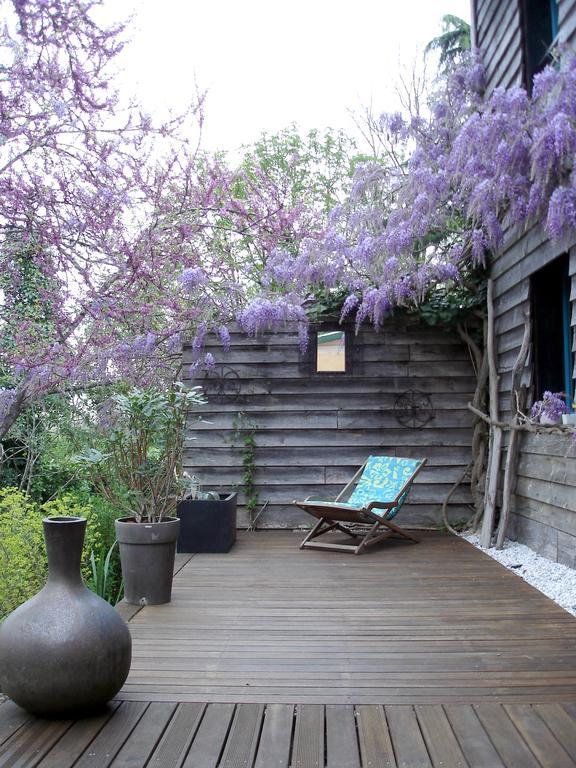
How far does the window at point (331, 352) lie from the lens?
6004 mm

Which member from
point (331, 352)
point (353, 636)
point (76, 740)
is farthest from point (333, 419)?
point (76, 740)

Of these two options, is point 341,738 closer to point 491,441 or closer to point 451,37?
point 491,441

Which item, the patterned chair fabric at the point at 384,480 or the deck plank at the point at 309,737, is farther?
the patterned chair fabric at the point at 384,480

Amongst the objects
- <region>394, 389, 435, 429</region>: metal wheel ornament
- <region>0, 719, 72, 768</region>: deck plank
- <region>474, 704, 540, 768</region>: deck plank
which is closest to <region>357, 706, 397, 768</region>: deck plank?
<region>474, 704, 540, 768</region>: deck plank

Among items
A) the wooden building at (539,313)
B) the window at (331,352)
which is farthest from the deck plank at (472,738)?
the window at (331,352)

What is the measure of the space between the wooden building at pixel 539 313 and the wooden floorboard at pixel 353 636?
0.50 m

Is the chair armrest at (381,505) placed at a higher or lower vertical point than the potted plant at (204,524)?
higher

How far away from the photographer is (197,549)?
16.2ft

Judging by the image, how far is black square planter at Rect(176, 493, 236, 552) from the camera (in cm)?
490

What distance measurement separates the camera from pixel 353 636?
2.91 meters

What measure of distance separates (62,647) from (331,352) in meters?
4.27

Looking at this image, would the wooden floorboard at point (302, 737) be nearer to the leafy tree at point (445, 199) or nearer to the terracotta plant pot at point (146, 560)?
the terracotta plant pot at point (146, 560)

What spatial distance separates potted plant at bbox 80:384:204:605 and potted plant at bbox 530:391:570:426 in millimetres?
2145

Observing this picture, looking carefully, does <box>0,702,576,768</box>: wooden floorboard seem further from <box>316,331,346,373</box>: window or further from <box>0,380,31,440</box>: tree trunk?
<box>316,331,346,373</box>: window
